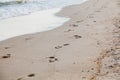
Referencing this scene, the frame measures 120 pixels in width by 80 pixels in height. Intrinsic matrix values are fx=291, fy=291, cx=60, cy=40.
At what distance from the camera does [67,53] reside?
606 cm

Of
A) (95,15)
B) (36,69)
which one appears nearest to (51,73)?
(36,69)

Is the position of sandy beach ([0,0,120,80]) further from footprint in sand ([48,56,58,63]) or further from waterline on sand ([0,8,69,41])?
waterline on sand ([0,8,69,41])

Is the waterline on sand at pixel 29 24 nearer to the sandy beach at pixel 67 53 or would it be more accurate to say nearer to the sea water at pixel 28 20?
the sea water at pixel 28 20

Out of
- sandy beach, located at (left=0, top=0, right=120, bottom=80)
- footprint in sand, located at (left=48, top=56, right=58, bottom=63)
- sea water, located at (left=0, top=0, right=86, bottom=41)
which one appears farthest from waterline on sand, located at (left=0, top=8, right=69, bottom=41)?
footprint in sand, located at (left=48, top=56, right=58, bottom=63)

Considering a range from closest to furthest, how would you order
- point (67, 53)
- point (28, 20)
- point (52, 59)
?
point (52, 59) → point (67, 53) → point (28, 20)

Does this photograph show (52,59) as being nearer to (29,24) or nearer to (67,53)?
(67,53)

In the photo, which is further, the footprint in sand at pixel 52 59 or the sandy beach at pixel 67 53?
the footprint in sand at pixel 52 59

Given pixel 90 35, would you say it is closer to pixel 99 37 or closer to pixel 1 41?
pixel 99 37

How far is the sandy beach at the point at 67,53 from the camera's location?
4938 millimetres

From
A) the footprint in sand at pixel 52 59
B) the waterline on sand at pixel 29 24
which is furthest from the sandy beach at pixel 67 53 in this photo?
the waterline on sand at pixel 29 24

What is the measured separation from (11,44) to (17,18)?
340cm

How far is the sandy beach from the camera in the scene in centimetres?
494

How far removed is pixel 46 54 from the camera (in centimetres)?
612

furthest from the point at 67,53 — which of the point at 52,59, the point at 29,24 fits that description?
the point at 29,24
